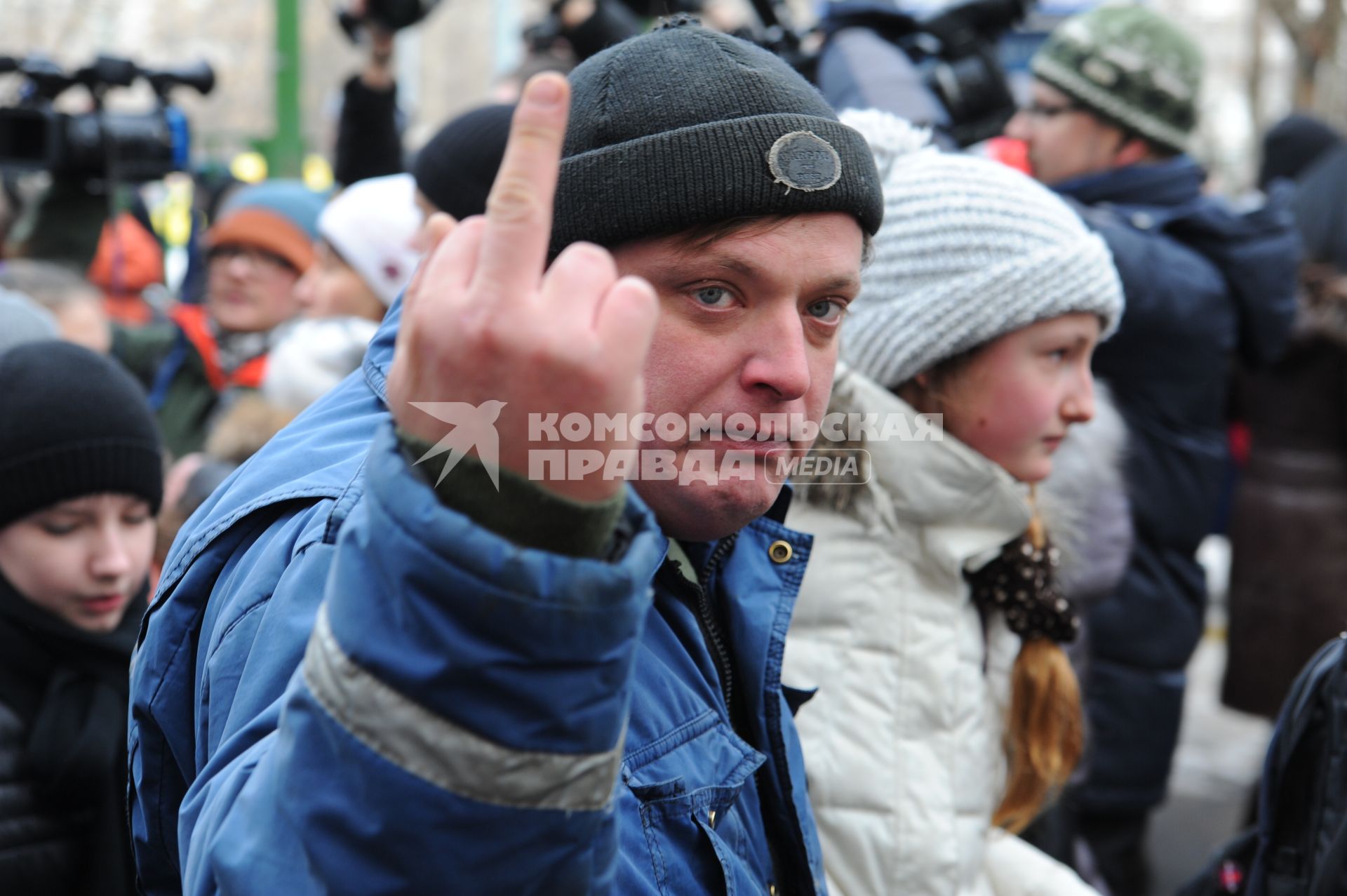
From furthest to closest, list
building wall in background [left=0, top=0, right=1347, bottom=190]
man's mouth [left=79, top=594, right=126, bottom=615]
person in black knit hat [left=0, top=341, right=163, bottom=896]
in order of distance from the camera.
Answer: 1. building wall in background [left=0, top=0, right=1347, bottom=190]
2. man's mouth [left=79, top=594, right=126, bottom=615]
3. person in black knit hat [left=0, top=341, right=163, bottom=896]

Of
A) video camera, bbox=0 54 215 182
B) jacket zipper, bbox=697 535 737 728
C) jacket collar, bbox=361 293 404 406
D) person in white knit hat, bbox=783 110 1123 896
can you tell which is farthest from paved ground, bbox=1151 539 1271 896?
video camera, bbox=0 54 215 182

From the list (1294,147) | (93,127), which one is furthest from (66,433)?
(1294,147)

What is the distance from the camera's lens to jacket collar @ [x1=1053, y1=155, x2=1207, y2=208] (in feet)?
11.7

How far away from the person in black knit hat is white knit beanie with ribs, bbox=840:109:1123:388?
1.36m

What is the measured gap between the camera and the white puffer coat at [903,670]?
191 cm

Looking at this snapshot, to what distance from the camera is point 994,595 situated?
6.97 feet

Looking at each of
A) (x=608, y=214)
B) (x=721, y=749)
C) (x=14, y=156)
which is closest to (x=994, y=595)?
(x=721, y=749)

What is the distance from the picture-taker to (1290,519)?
15.5ft

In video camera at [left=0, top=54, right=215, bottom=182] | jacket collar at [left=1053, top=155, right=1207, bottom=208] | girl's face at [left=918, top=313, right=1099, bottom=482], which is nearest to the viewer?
girl's face at [left=918, top=313, right=1099, bottom=482]

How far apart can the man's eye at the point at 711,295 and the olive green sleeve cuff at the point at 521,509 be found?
1.74 ft

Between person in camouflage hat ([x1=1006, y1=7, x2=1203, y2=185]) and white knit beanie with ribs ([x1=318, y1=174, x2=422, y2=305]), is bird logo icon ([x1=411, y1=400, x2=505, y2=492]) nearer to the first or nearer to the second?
white knit beanie with ribs ([x1=318, y1=174, x2=422, y2=305])

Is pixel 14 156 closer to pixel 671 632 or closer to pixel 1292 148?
pixel 671 632

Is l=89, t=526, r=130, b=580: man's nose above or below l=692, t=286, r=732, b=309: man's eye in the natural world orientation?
below

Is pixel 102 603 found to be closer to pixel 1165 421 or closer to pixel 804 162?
pixel 804 162
